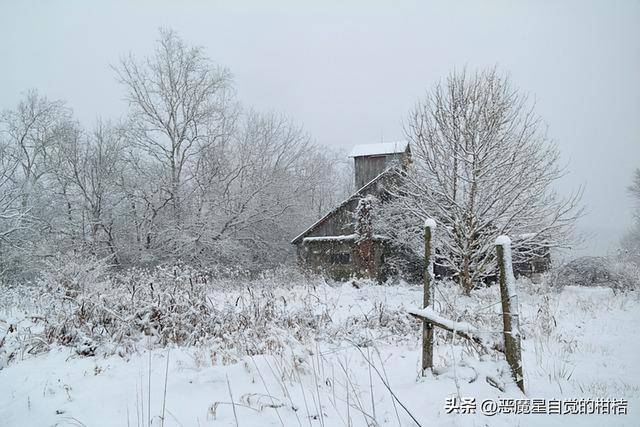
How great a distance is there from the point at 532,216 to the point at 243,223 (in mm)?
19095

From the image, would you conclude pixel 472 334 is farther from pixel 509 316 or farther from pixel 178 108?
pixel 178 108

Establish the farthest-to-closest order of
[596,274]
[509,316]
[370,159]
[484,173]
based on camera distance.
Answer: [370,159] → [596,274] → [484,173] → [509,316]

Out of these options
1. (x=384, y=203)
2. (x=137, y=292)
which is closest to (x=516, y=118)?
(x=384, y=203)

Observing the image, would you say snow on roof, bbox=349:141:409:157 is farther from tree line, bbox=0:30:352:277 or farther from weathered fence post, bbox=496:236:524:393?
weathered fence post, bbox=496:236:524:393

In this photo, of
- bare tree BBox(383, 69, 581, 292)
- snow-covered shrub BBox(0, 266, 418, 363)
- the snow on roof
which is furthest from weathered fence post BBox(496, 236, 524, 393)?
the snow on roof

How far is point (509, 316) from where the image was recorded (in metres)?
3.06

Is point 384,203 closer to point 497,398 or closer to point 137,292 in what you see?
point 137,292

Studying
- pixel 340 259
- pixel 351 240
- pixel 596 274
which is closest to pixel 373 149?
pixel 351 240

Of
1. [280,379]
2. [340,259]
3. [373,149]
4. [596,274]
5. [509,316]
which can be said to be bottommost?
[596,274]

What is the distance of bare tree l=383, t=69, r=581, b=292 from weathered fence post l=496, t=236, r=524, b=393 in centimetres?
1060

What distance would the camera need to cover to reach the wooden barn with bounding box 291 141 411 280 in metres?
19.2

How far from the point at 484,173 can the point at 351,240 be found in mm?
8958

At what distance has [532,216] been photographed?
13.0 m

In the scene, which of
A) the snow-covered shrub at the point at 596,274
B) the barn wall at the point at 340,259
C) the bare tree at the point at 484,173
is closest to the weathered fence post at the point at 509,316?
the bare tree at the point at 484,173
